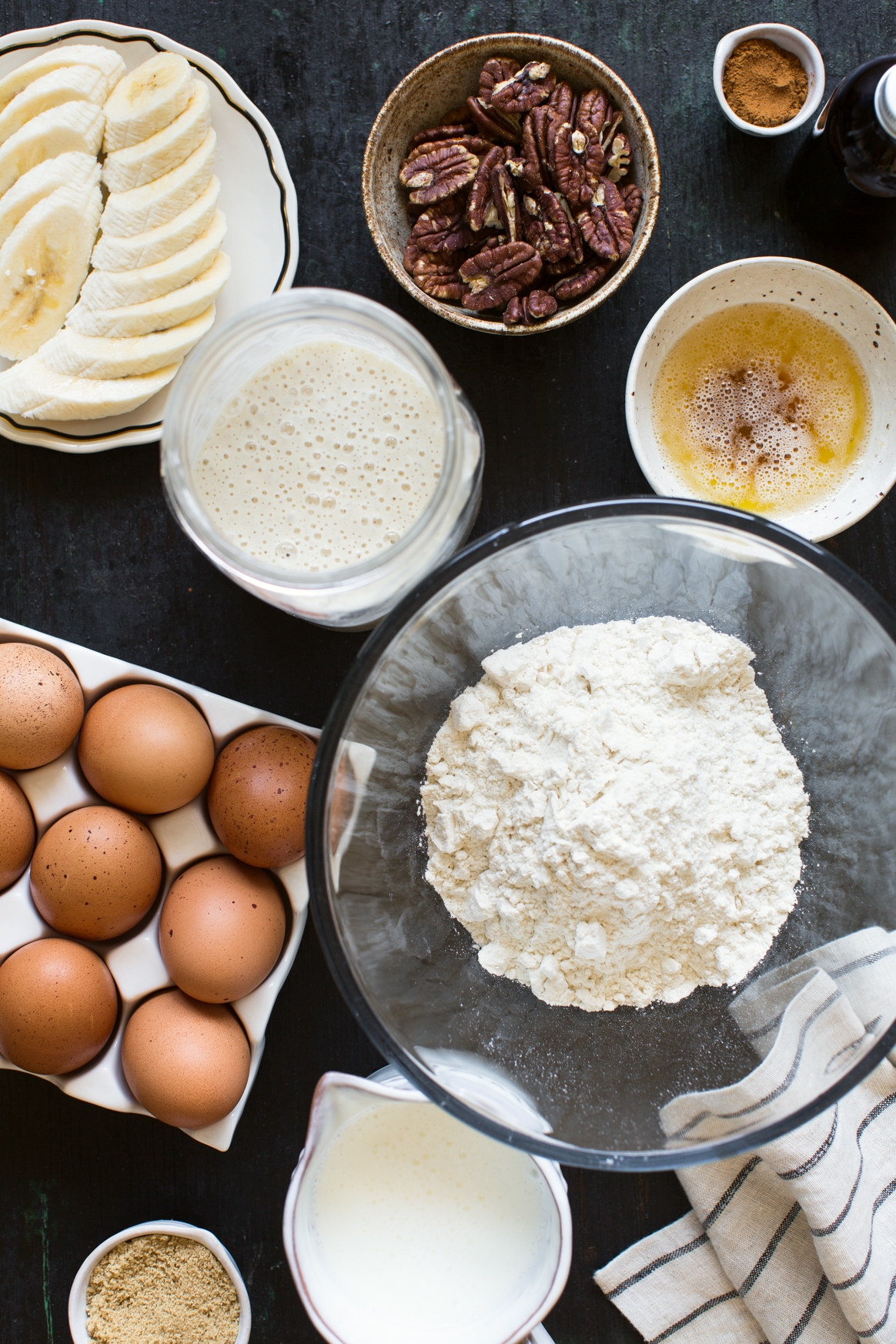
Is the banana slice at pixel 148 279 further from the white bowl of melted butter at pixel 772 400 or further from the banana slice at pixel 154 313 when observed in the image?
the white bowl of melted butter at pixel 772 400

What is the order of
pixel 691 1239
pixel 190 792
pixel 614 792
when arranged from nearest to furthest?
pixel 614 792
pixel 190 792
pixel 691 1239

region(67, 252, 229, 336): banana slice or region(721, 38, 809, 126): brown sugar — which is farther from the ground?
region(721, 38, 809, 126): brown sugar

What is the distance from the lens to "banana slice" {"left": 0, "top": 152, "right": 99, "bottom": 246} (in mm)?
1176

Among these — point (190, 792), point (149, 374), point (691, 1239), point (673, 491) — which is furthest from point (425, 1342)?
point (149, 374)

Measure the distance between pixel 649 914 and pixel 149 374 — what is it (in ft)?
2.95

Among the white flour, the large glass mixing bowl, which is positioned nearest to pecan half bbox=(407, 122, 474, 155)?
the large glass mixing bowl

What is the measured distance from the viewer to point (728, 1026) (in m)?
1.15

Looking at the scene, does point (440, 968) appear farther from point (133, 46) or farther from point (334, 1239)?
point (133, 46)

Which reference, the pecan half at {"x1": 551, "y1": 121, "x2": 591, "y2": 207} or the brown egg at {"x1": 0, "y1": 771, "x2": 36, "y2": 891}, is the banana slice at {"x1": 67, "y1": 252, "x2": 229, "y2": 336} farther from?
the brown egg at {"x1": 0, "y1": 771, "x2": 36, "y2": 891}

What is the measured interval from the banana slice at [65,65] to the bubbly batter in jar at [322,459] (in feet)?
1.55

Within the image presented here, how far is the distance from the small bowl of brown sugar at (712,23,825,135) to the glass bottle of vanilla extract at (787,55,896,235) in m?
0.04

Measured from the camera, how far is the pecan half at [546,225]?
1.15 metres

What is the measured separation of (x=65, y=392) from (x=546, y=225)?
2.07ft

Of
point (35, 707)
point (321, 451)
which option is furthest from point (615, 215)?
point (35, 707)
